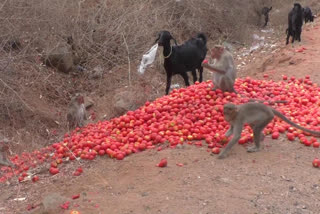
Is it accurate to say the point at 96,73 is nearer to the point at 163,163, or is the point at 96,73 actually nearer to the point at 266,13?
the point at 163,163

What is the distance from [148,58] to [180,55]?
116 centimetres

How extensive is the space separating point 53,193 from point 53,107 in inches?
192

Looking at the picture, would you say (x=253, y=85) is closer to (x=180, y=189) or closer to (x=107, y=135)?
(x=107, y=135)

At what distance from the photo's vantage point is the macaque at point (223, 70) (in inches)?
250

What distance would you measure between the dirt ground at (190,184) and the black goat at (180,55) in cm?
397

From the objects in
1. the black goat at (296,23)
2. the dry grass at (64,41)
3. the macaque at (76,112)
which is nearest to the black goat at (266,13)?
the dry grass at (64,41)

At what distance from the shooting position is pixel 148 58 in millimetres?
10008

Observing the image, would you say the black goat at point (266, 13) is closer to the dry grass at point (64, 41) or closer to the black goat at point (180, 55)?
the dry grass at point (64, 41)

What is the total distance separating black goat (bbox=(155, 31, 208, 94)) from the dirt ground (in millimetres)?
3975

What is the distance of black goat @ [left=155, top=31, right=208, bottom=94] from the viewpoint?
879 centimetres

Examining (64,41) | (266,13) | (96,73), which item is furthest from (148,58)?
(266,13)

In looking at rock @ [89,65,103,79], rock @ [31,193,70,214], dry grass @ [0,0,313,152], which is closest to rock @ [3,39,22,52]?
dry grass @ [0,0,313,152]

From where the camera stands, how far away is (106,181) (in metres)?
4.73

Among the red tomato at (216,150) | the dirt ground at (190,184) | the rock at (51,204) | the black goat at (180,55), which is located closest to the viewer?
the dirt ground at (190,184)
